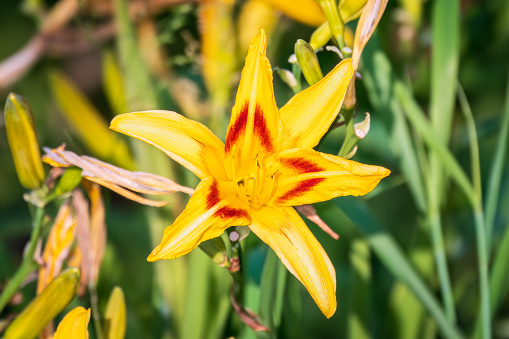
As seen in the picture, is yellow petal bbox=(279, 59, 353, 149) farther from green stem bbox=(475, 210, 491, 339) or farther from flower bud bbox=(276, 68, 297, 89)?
green stem bbox=(475, 210, 491, 339)

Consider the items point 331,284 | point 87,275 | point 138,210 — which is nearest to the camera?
point 331,284

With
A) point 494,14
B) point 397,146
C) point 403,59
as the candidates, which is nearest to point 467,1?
point 494,14

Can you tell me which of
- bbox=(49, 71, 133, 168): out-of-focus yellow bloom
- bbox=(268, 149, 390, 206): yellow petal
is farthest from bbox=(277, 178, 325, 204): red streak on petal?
bbox=(49, 71, 133, 168): out-of-focus yellow bloom

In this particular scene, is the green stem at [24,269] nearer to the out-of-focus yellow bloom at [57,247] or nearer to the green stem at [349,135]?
the out-of-focus yellow bloom at [57,247]

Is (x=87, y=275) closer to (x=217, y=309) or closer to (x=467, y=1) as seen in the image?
(x=217, y=309)

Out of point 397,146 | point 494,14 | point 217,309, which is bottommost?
point 217,309

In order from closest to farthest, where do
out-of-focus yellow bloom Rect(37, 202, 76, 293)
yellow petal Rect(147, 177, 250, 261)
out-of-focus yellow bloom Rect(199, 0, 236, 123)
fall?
yellow petal Rect(147, 177, 250, 261), out-of-focus yellow bloom Rect(37, 202, 76, 293), out-of-focus yellow bloom Rect(199, 0, 236, 123)

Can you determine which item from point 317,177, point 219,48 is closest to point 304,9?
point 219,48
